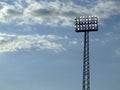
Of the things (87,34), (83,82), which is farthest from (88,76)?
(87,34)

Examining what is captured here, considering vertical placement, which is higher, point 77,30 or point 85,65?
point 77,30

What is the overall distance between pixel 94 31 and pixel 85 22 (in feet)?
7.91

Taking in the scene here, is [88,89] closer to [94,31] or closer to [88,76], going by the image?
[88,76]

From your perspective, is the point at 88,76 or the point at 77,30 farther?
the point at 77,30

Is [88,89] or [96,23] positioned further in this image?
[96,23]

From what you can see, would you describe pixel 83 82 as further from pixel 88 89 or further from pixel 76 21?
pixel 76 21

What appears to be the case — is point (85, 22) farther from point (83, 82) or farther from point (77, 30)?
point (83, 82)

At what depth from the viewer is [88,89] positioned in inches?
3536

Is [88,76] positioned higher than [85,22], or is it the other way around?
[85,22]

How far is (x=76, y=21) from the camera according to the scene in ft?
319

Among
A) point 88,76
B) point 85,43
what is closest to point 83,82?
point 88,76

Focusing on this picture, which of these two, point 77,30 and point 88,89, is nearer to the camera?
point 88,89

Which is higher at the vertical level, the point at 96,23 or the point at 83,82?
the point at 96,23

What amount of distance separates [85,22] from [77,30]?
2064mm
